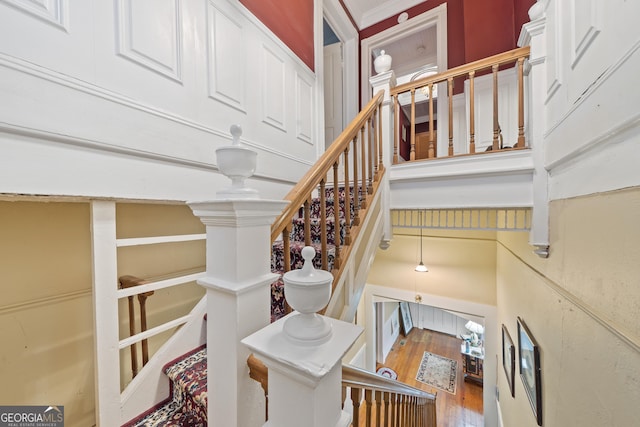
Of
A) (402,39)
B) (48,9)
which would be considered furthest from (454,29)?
(48,9)

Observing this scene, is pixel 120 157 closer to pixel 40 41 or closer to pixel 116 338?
pixel 40 41

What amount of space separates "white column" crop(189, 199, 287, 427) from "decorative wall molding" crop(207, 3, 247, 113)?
118cm

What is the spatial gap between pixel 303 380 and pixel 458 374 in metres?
6.24

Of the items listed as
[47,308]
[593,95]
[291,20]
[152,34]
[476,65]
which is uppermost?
[291,20]

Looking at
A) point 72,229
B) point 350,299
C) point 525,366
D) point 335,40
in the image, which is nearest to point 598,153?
point 350,299

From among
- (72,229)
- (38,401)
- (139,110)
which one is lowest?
(38,401)

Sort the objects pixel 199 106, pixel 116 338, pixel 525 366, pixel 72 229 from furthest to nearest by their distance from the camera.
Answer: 1. pixel 525 366
2. pixel 199 106
3. pixel 72 229
4. pixel 116 338

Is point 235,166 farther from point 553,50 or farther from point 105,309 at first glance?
point 553,50

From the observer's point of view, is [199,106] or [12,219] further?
[199,106]

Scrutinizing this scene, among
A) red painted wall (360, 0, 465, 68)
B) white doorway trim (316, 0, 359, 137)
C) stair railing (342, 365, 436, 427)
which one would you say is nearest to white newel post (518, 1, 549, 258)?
stair railing (342, 365, 436, 427)

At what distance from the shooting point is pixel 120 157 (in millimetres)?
1114

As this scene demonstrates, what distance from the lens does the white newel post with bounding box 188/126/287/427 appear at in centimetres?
73

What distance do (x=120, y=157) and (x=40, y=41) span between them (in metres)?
0.46

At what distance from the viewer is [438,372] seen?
5.12m
